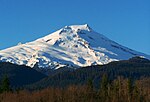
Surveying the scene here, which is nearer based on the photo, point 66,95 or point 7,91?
point 7,91

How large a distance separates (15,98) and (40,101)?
9.30 metres

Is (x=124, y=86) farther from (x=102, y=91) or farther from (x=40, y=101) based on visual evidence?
(x=40, y=101)

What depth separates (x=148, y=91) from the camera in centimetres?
19350

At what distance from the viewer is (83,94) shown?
189m

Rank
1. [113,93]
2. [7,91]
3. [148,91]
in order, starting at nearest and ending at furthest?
[7,91] < [113,93] < [148,91]

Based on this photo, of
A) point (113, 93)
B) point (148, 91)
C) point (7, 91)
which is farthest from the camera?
point (148, 91)

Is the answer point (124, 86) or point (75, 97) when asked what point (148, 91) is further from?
point (75, 97)

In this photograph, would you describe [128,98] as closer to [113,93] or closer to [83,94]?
[113,93]

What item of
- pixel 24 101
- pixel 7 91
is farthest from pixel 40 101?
pixel 7 91

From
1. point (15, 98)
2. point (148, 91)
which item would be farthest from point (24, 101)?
point (148, 91)

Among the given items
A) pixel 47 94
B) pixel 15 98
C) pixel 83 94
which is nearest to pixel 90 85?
pixel 83 94

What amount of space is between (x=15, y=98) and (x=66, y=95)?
20.3 metres

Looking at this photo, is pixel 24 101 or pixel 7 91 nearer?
pixel 7 91

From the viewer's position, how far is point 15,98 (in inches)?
6973
